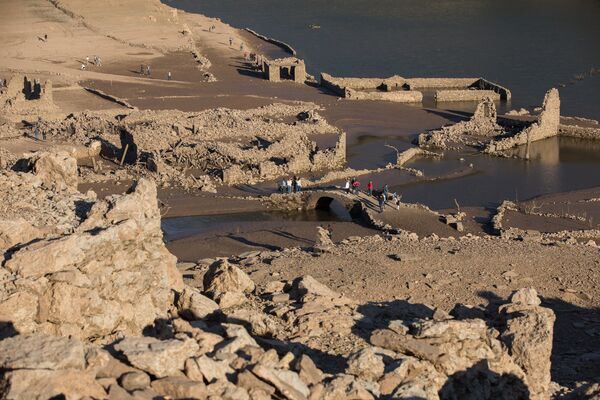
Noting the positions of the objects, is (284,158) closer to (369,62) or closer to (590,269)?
(590,269)

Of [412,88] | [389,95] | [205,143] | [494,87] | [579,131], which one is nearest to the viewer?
[205,143]

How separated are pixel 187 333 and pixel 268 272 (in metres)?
9.01

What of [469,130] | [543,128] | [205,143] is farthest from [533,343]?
[469,130]

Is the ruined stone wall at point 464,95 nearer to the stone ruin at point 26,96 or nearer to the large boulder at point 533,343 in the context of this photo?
the stone ruin at point 26,96

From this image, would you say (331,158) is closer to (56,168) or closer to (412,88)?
(412,88)

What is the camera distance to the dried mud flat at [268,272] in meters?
10.4

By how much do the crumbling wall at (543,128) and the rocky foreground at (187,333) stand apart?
99.4ft

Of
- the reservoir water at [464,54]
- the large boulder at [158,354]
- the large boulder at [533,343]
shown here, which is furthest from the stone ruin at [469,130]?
the large boulder at [158,354]

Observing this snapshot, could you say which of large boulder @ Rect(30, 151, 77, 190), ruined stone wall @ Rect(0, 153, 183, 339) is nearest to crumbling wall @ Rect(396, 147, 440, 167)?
large boulder @ Rect(30, 151, 77, 190)

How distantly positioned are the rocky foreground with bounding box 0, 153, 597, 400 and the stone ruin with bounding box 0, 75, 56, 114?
103 feet

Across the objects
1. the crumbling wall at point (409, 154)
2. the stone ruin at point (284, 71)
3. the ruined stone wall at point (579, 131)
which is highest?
the stone ruin at point (284, 71)

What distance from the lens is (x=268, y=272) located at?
20.5m

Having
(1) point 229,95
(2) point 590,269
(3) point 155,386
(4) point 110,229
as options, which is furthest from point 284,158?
(3) point 155,386

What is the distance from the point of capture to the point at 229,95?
5344 cm
